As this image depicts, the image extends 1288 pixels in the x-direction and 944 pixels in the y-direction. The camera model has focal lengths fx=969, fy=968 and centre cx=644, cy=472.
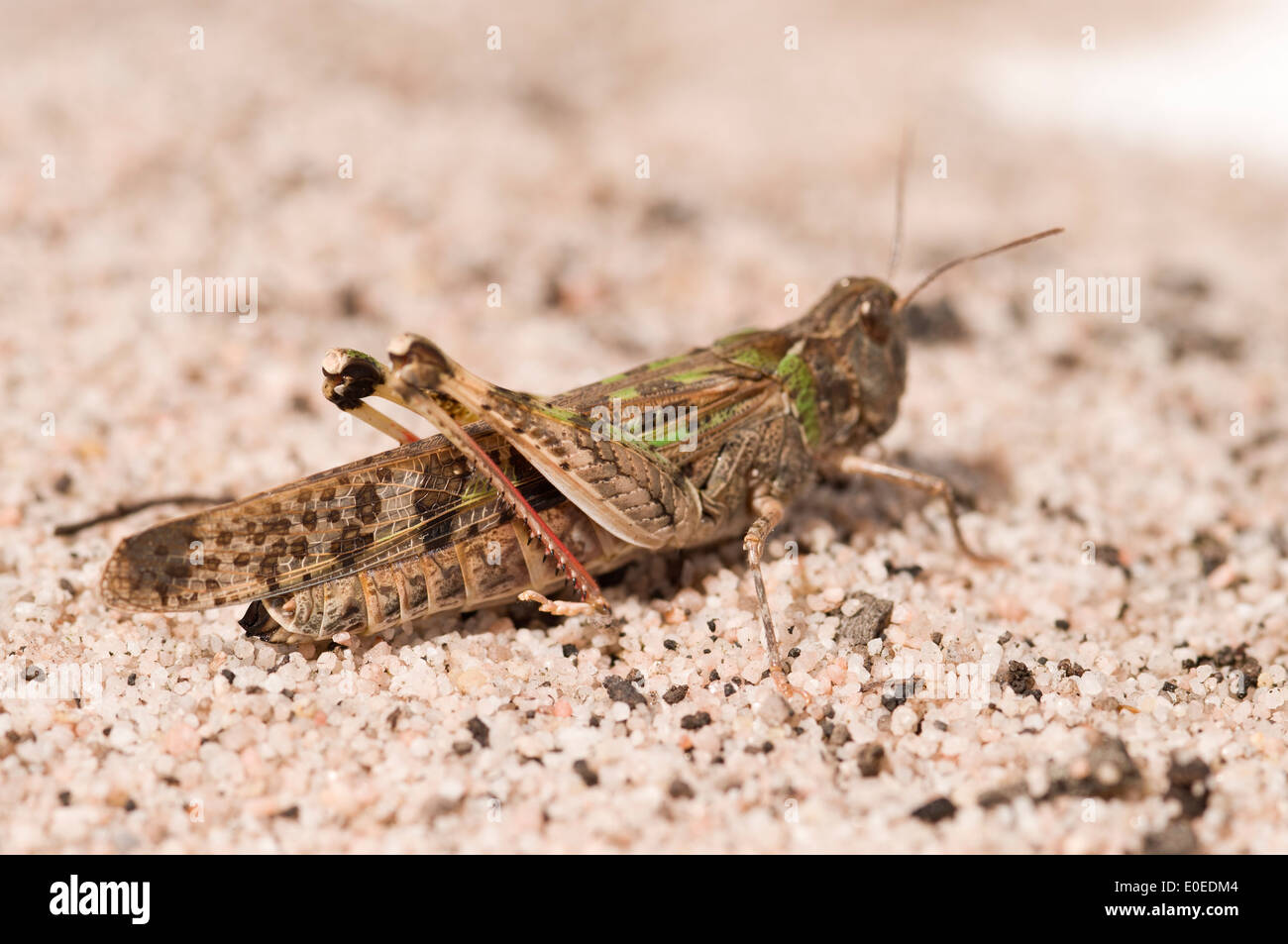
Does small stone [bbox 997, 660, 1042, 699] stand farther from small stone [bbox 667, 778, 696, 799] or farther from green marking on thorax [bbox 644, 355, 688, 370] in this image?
green marking on thorax [bbox 644, 355, 688, 370]

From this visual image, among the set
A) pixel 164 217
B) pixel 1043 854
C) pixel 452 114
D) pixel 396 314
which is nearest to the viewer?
pixel 1043 854

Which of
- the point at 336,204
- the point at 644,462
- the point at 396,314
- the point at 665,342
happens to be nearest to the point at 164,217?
the point at 336,204

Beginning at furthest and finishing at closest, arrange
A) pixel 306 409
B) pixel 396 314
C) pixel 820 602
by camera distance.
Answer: pixel 396 314 < pixel 306 409 < pixel 820 602

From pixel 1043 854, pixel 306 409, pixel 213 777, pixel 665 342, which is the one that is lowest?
pixel 1043 854

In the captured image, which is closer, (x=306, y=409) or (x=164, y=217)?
(x=306, y=409)

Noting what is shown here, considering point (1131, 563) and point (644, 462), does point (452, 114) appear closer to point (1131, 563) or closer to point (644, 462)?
point (644, 462)

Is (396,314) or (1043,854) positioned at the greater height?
(396,314)

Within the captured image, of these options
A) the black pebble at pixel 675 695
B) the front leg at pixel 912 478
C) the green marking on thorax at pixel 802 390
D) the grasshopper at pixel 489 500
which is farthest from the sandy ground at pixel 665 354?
the green marking on thorax at pixel 802 390

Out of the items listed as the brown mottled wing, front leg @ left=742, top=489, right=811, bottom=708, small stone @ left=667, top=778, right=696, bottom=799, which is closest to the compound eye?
front leg @ left=742, top=489, right=811, bottom=708
